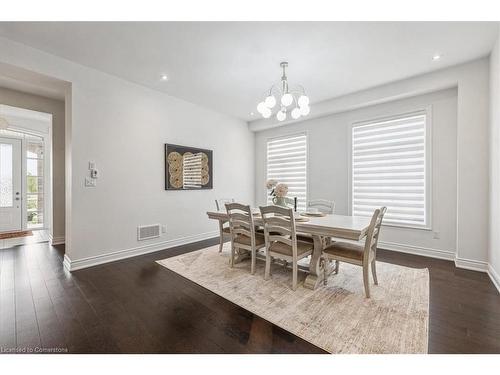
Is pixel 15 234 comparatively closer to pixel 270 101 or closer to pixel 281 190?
pixel 281 190

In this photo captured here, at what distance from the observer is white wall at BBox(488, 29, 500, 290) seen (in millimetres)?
2482

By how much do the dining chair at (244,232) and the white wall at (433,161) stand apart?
2291 mm

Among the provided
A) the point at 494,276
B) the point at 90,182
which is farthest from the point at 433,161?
the point at 90,182

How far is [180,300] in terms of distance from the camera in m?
2.28

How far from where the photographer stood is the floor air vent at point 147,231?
3763mm

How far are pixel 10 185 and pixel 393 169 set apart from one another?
26.9 ft

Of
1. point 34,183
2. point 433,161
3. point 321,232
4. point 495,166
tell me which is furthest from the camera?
point 34,183

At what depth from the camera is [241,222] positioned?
2.88 meters

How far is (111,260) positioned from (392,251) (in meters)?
4.59

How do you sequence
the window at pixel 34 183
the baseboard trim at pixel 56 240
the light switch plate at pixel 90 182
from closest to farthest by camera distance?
the light switch plate at pixel 90 182
the baseboard trim at pixel 56 240
the window at pixel 34 183

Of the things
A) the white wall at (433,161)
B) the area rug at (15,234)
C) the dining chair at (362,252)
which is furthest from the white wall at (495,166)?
the area rug at (15,234)

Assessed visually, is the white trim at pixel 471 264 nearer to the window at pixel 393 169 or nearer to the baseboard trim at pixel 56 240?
the window at pixel 393 169
